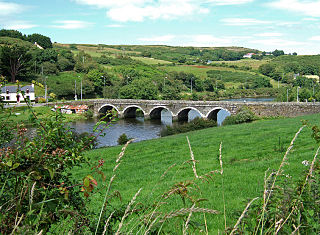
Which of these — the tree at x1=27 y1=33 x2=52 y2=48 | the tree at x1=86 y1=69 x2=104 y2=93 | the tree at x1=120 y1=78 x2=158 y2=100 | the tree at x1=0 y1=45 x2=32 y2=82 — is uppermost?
the tree at x1=27 y1=33 x2=52 y2=48

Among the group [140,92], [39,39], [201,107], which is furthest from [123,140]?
[39,39]

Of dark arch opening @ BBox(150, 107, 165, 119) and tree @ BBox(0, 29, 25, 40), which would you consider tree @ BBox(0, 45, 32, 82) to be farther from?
tree @ BBox(0, 29, 25, 40)

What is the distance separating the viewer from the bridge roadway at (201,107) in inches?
1964

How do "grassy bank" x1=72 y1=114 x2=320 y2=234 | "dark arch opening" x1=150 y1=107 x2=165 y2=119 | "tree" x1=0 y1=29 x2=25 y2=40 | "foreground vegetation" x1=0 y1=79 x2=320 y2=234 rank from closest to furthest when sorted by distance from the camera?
"foreground vegetation" x1=0 y1=79 x2=320 y2=234 < "grassy bank" x1=72 y1=114 x2=320 y2=234 < "dark arch opening" x1=150 y1=107 x2=165 y2=119 < "tree" x1=0 y1=29 x2=25 y2=40

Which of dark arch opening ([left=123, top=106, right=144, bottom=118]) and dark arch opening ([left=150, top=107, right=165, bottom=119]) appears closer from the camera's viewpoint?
dark arch opening ([left=150, top=107, right=165, bottom=119])

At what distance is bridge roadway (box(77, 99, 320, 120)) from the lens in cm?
4988

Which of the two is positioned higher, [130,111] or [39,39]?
[39,39]

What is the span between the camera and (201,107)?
60500 millimetres

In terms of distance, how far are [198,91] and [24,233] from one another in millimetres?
107536

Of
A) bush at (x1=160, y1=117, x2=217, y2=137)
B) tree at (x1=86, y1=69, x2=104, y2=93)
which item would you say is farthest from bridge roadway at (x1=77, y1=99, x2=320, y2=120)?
tree at (x1=86, y1=69, x2=104, y2=93)

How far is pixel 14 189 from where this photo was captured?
3.68 metres

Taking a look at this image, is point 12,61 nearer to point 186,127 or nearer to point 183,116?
point 183,116

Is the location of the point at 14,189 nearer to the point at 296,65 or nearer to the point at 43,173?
the point at 43,173

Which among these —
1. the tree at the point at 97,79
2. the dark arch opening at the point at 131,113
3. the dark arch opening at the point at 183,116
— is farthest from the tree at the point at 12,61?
the dark arch opening at the point at 183,116
